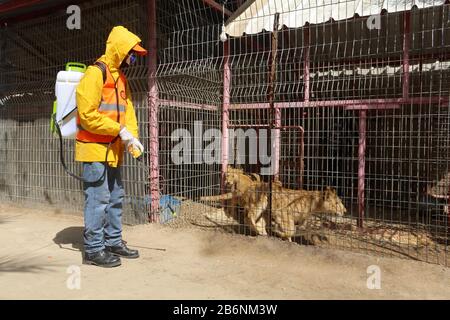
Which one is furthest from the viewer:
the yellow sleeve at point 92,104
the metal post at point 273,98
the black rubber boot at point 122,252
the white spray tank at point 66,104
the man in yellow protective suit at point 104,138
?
the metal post at point 273,98

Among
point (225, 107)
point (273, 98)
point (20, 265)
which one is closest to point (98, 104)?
point (20, 265)

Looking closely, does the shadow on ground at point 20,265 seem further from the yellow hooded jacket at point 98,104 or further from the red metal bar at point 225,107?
the red metal bar at point 225,107

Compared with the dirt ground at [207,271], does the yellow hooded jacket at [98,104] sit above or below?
above

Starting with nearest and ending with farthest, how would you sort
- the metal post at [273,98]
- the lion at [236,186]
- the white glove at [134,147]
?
the white glove at [134,147] < the metal post at [273,98] < the lion at [236,186]

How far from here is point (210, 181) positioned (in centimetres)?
680

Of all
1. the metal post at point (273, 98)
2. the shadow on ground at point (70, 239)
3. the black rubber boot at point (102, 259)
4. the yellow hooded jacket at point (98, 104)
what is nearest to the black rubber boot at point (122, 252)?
the black rubber boot at point (102, 259)

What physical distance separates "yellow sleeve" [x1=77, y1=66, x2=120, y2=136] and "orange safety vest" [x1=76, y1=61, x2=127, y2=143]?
0.43 feet

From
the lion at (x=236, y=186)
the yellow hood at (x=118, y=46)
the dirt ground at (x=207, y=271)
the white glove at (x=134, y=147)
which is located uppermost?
the yellow hood at (x=118, y=46)

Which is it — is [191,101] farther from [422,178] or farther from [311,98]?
[422,178]

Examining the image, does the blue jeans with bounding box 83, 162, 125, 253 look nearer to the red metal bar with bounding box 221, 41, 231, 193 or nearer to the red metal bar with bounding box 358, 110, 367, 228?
the red metal bar with bounding box 221, 41, 231, 193

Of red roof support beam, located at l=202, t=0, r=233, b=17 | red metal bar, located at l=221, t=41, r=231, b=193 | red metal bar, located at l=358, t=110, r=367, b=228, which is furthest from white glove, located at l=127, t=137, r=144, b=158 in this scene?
red roof support beam, located at l=202, t=0, r=233, b=17

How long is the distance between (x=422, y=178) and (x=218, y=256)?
3138 millimetres

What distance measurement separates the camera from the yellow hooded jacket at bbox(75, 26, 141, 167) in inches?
149

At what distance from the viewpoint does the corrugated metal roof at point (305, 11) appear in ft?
17.4
